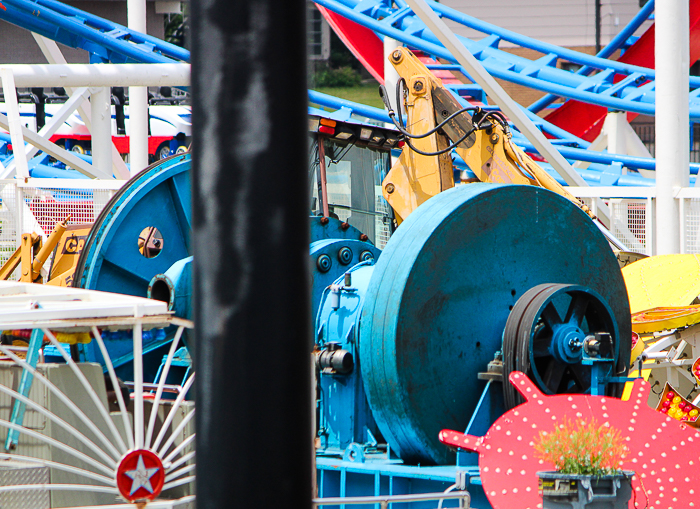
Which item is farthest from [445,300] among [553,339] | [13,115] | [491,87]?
[13,115]

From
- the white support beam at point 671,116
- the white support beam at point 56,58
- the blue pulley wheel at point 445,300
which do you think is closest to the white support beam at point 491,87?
the white support beam at point 671,116

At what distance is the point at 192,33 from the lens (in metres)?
1.15

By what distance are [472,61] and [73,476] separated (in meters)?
8.58

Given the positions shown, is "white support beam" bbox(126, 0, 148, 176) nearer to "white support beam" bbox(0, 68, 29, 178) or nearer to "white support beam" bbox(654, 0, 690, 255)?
"white support beam" bbox(0, 68, 29, 178)

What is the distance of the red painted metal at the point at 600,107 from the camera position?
19.4 m

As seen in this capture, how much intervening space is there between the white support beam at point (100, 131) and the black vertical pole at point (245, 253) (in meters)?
14.4

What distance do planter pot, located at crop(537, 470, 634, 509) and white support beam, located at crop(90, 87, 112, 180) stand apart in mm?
12411

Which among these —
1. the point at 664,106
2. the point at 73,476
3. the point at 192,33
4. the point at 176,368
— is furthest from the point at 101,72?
the point at 192,33

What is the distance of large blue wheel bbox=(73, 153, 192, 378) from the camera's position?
700cm

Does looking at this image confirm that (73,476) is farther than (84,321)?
Yes

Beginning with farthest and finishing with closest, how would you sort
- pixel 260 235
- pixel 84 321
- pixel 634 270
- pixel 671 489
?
pixel 634 270 < pixel 671 489 < pixel 84 321 < pixel 260 235

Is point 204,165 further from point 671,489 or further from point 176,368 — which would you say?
point 176,368

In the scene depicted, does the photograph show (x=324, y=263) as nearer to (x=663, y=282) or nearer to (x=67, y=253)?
(x=663, y=282)

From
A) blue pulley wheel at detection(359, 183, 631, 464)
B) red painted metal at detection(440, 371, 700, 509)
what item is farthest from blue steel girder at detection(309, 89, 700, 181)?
red painted metal at detection(440, 371, 700, 509)
